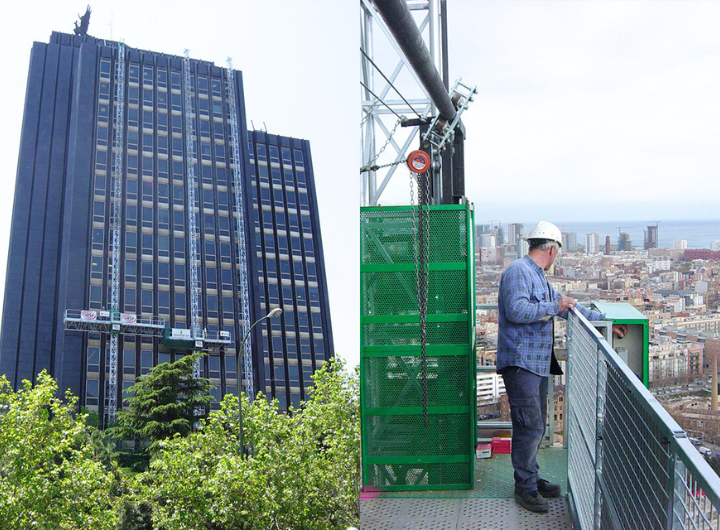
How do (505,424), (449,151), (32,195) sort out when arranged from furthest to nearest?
(32,195), (505,424), (449,151)

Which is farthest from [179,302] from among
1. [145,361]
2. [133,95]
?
[133,95]

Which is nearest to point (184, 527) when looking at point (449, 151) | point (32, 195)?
A: point (32, 195)

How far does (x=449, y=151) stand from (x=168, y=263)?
25.6 feet

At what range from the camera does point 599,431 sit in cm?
163

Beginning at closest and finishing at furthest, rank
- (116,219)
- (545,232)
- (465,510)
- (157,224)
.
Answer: (545,232) → (465,510) → (116,219) → (157,224)

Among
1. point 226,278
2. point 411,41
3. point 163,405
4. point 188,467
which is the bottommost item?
point 188,467

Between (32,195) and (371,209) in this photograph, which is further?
(32,195)

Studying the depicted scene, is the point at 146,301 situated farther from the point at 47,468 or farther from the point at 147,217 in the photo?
the point at 47,468

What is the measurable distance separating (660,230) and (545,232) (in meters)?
0.75

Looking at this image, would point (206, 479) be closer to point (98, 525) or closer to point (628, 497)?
point (98, 525)

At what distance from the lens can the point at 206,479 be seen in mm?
9438

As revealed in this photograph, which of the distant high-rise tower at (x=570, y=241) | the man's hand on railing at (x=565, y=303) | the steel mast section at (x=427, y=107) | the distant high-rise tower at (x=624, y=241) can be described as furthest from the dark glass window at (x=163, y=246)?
the man's hand on railing at (x=565, y=303)

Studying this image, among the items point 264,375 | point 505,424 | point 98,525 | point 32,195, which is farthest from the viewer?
point 264,375

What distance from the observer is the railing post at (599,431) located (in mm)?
1580
